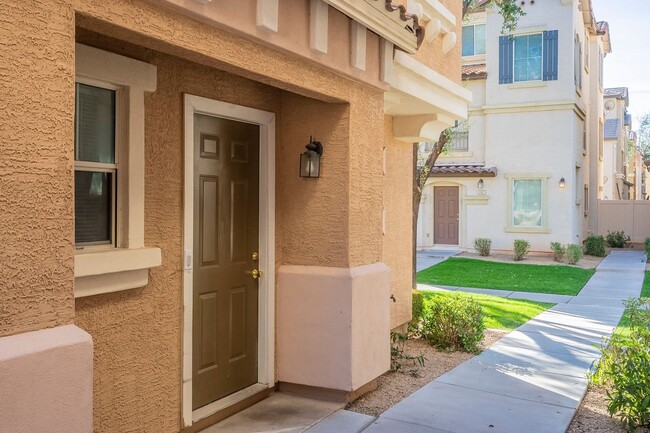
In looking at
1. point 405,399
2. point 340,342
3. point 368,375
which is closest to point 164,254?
point 340,342

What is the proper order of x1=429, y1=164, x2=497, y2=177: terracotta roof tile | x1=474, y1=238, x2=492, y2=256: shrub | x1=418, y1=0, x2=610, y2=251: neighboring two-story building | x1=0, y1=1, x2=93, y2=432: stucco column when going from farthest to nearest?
x1=429, y1=164, x2=497, y2=177: terracotta roof tile < x1=474, y1=238, x2=492, y2=256: shrub < x1=418, y1=0, x2=610, y2=251: neighboring two-story building < x1=0, y1=1, x2=93, y2=432: stucco column

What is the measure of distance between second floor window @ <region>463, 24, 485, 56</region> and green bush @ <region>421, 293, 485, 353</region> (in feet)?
58.5

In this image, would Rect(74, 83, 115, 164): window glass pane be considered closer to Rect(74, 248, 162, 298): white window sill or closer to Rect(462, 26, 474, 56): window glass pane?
Rect(74, 248, 162, 298): white window sill

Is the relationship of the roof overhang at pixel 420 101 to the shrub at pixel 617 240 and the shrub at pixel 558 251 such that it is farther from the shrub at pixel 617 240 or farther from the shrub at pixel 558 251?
the shrub at pixel 617 240

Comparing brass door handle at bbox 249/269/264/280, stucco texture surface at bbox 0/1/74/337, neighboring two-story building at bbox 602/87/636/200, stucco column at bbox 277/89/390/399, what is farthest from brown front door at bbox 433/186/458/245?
stucco texture surface at bbox 0/1/74/337

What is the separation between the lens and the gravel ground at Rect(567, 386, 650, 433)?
529 cm

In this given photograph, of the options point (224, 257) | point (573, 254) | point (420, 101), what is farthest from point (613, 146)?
point (224, 257)

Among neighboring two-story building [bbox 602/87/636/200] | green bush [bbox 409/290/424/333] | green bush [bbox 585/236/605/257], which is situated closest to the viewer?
green bush [bbox 409/290/424/333]

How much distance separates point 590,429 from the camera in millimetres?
5328

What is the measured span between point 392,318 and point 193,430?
4.00 meters

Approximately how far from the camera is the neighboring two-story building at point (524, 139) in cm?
2094

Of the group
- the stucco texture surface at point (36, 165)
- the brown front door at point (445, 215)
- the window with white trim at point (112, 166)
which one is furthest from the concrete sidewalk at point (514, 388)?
the brown front door at point (445, 215)

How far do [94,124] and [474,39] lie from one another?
22.0 m

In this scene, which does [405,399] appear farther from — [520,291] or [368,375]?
[520,291]
